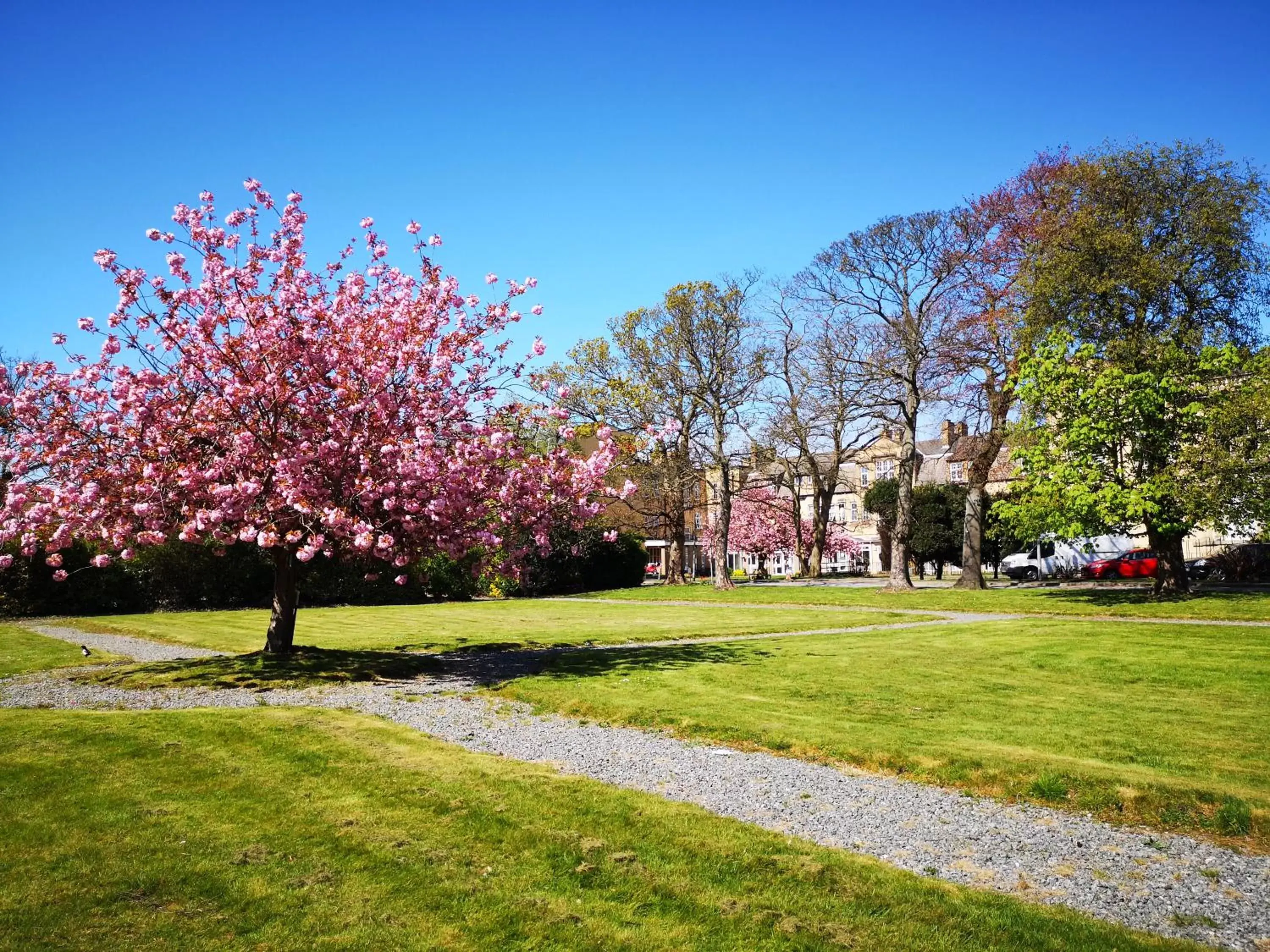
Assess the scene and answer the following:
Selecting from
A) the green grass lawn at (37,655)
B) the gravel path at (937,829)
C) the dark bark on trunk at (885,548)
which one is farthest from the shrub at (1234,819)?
the dark bark on trunk at (885,548)

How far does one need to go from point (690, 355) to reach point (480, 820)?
3229cm

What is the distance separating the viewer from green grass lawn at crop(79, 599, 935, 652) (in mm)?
17172

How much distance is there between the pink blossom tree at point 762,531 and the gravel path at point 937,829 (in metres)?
53.0

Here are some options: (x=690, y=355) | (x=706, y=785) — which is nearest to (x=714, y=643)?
(x=706, y=785)

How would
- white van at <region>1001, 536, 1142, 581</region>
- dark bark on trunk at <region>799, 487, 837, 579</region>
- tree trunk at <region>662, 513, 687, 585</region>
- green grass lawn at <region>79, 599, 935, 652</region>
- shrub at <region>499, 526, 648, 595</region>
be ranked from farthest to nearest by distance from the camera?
1. dark bark on trunk at <region>799, 487, 837, 579</region>
2. tree trunk at <region>662, 513, 687, 585</region>
3. white van at <region>1001, 536, 1142, 581</region>
4. shrub at <region>499, 526, 648, 595</region>
5. green grass lawn at <region>79, 599, 935, 652</region>

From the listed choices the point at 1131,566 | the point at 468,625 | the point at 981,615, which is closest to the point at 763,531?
the point at 1131,566

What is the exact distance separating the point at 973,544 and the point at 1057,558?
13.5 metres

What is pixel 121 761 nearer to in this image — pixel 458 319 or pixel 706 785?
pixel 706 785

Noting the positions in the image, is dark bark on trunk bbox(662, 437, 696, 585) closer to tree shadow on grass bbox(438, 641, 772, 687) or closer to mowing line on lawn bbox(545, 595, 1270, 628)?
mowing line on lawn bbox(545, 595, 1270, 628)

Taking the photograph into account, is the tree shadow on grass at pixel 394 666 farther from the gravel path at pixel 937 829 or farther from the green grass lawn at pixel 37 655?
the gravel path at pixel 937 829

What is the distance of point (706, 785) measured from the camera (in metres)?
6.59

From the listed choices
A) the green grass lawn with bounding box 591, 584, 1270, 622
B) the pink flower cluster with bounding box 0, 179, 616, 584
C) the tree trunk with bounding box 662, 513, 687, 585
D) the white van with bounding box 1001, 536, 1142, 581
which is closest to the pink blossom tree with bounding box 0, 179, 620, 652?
the pink flower cluster with bounding box 0, 179, 616, 584

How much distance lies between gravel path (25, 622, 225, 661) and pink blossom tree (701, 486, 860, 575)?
45076mm

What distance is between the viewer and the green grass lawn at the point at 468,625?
17172mm
